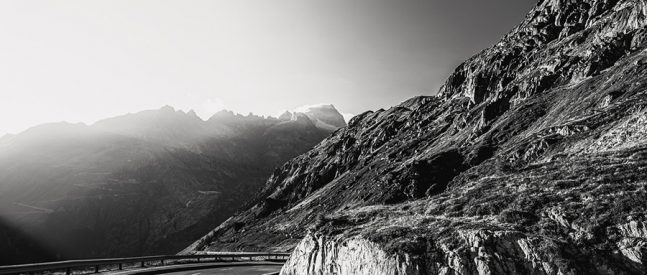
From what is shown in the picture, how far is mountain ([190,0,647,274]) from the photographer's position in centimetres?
1731

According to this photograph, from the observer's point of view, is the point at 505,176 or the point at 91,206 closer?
the point at 505,176

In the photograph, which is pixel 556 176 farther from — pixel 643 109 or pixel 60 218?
pixel 60 218

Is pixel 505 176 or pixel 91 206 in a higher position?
pixel 91 206

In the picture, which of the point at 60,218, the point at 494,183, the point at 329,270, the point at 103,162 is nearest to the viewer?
the point at 329,270

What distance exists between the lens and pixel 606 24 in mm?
93500

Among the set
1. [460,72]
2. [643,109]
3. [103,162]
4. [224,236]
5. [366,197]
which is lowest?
[224,236]

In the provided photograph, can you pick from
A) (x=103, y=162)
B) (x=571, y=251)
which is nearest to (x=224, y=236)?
(x=103, y=162)

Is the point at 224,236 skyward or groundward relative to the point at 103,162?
groundward

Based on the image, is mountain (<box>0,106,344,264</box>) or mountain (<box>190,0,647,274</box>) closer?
mountain (<box>190,0,647,274</box>)

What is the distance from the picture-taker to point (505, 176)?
42.3 metres

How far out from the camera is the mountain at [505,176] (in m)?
17.3

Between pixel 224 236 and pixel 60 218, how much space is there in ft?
241

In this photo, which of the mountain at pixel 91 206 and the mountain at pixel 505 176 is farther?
the mountain at pixel 91 206

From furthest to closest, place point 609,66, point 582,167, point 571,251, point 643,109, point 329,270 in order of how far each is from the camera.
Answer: point 609,66, point 643,109, point 582,167, point 329,270, point 571,251
